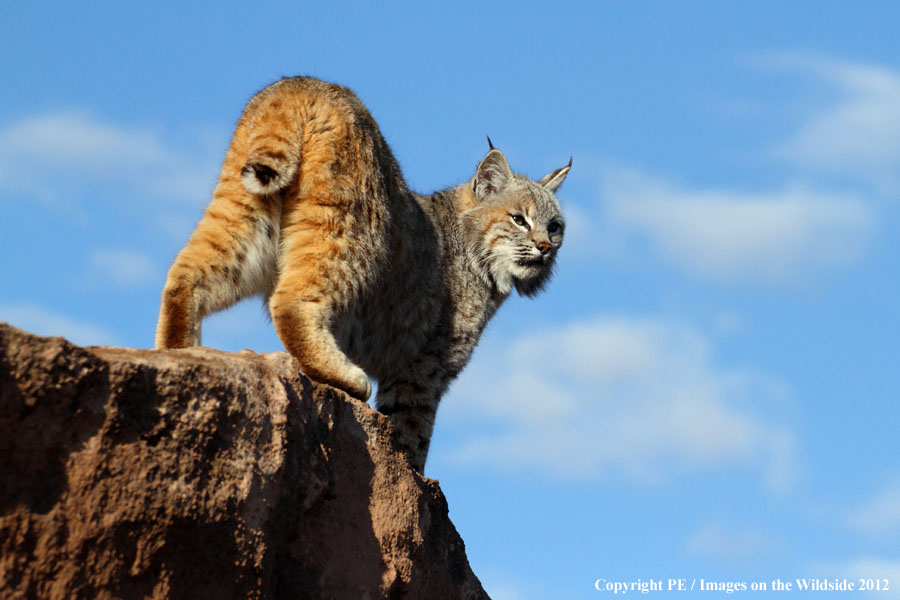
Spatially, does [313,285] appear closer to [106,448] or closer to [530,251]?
[106,448]

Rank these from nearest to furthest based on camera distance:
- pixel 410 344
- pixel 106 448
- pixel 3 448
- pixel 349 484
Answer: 1. pixel 3 448
2. pixel 106 448
3. pixel 349 484
4. pixel 410 344

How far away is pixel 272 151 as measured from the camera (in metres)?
5.01

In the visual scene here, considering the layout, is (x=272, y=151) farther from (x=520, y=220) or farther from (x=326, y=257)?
(x=520, y=220)

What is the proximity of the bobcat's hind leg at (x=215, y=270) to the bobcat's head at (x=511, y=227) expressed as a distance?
102 inches

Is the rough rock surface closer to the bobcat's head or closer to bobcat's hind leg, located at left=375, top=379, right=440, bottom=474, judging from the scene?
bobcat's hind leg, located at left=375, top=379, right=440, bottom=474

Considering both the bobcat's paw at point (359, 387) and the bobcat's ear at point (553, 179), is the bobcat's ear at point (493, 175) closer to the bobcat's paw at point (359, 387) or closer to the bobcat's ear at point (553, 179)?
the bobcat's ear at point (553, 179)

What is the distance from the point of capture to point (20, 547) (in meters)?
3.05

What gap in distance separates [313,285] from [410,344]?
1786 millimetres

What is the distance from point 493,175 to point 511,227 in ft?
1.78

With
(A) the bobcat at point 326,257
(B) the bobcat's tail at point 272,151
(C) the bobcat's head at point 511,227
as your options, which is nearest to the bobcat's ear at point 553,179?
(C) the bobcat's head at point 511,227

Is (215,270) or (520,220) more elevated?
(520,220)

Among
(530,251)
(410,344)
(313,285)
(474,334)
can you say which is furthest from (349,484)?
(530,251)

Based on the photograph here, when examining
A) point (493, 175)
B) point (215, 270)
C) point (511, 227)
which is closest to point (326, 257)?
point (215, 270)

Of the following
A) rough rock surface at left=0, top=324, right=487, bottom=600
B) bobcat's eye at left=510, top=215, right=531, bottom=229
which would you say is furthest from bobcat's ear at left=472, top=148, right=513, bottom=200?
rough rock surface at left=0, top=324, right=487, bottom=600
